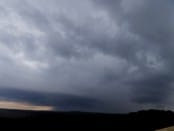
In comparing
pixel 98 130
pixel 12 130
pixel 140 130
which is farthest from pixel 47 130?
pixel 140 130

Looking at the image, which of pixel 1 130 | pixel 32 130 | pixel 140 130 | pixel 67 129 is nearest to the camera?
pixel 1 130

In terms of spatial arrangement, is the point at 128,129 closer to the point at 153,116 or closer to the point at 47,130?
the point at 47,130

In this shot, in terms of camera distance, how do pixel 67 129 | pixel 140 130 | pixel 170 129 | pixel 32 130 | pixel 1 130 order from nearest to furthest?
pixel 170 129, pixel 1 130, pixel 32 130, pixel 140 130, pixel 67 129

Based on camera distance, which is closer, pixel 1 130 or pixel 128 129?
pixel 1 130

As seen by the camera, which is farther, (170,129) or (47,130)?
(47,130)

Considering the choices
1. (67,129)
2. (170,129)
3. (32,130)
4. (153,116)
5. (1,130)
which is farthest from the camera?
(153,116)

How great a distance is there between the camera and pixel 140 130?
12450cm

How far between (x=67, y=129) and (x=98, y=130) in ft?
57.7

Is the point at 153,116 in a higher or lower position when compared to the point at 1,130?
higher

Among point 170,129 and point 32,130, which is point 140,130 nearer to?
point 32,130

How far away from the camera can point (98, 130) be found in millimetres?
133375

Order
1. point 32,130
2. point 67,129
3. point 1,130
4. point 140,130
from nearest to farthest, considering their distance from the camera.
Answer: point 1,130
point 32,130
point 140,130
point 67,129

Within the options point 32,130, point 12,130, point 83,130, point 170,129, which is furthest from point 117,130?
point 170,129

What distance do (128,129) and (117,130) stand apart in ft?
22.8
